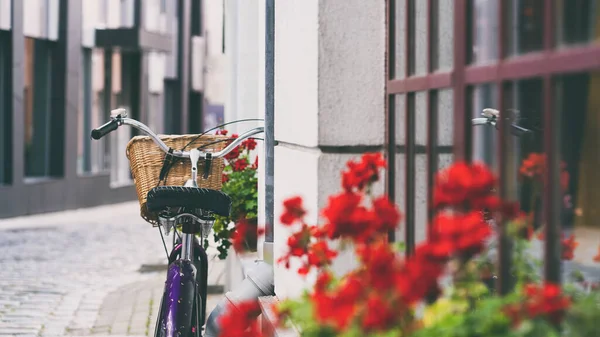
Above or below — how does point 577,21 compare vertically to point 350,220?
above

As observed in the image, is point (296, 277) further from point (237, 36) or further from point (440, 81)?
point (237, 36)

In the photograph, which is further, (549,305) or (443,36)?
(443,36)

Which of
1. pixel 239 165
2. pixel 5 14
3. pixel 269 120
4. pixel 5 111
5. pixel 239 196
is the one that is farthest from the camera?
pixel 5 111

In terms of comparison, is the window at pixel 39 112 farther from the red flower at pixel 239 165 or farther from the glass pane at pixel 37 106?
the red flower at pixel 239 165

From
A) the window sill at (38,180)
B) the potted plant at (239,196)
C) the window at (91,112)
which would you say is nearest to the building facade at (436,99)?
the potted plant at (239,196)

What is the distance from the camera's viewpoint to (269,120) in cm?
528

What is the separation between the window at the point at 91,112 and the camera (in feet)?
79.5

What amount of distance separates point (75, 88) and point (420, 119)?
67.2ft

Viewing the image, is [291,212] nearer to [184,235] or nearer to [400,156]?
[400,156]

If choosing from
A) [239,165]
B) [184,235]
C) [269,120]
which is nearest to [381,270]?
[184,235]

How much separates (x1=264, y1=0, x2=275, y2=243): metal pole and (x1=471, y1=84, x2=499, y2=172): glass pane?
7.80 feet

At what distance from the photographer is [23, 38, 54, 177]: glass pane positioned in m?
21.7

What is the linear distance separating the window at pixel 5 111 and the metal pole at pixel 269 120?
15365 millimetres

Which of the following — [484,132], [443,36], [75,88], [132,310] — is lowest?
[132,310]
